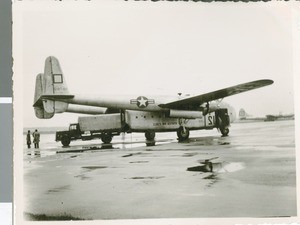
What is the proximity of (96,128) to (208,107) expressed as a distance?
1.79ft

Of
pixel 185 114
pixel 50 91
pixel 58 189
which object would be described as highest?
pixel 50 91

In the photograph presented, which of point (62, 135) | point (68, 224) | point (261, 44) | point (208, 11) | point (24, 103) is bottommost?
point (68, 224)

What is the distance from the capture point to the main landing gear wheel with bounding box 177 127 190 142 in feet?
7.64

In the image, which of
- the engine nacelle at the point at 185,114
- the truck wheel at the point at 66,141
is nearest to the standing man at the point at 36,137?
→ the truck wheel at the point at 66,141

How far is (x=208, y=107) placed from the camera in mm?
2352

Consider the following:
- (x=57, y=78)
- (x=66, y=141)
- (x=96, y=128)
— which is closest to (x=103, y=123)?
(x=96, y=128)

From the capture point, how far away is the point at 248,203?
2236 millimetres

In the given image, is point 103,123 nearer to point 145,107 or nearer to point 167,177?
point 145,107

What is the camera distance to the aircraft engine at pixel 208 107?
233 centimetres

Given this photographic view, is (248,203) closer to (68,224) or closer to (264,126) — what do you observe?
(264,126)

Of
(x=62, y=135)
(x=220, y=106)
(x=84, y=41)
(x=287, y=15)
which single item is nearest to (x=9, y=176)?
(x=62, y=135)

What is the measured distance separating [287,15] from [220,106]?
0.53 metres

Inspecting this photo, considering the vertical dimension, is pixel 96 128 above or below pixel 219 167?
above

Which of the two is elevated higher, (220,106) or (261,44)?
(261,44)
